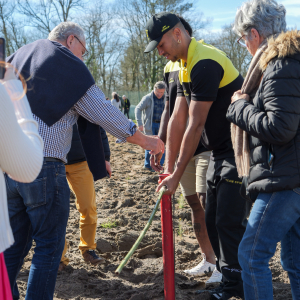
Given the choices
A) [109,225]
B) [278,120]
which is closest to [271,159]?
[278,120]

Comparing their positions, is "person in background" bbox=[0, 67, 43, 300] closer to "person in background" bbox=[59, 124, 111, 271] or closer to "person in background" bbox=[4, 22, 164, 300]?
"person in background" bbox=[4, 22, 164, 300]

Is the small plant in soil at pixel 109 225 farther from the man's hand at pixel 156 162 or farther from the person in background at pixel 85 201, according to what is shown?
the man's hand at pixel 156 162

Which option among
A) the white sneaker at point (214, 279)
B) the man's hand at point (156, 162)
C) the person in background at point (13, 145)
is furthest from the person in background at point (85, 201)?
the person in background at point (13, 145)

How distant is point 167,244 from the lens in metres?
2.58

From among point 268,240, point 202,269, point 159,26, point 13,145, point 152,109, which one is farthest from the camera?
point 152,109

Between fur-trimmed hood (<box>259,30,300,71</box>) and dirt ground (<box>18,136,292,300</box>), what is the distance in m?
1.95

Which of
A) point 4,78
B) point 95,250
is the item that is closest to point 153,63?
point 95,250

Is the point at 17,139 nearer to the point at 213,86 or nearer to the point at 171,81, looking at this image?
the point at 213,86

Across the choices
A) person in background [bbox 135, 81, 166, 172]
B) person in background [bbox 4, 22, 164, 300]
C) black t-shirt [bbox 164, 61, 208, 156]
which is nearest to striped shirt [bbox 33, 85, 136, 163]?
person in background [bbox 4, 22, 164, 300]

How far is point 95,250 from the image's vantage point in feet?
13.7

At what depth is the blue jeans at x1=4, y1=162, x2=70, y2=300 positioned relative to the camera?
87.3 inches

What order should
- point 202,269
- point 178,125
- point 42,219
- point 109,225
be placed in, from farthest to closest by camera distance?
point 109,225, point 202,269, point 178,125, point 42,219

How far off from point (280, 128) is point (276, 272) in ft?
6.81

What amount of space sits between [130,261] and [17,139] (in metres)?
2.86
